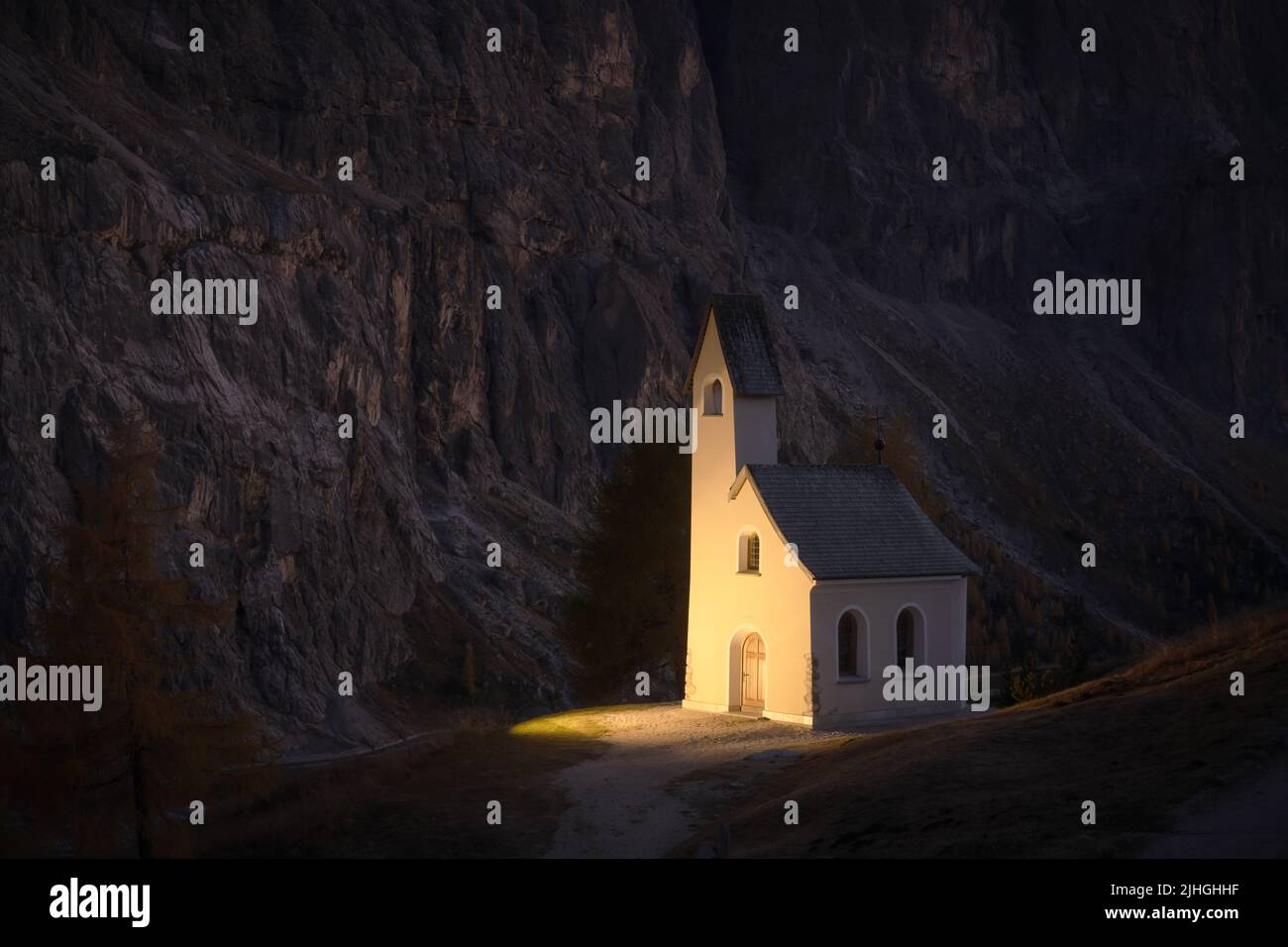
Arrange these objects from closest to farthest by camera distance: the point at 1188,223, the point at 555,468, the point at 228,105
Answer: the point at 228,105 → the point at 555,468 → the point at 1188,223

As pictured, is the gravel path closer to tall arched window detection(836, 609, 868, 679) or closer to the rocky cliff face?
tall arched window detection(836, 609, 868, 679)

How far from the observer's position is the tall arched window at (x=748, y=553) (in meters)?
46.9

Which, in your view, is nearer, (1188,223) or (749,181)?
(749,181)

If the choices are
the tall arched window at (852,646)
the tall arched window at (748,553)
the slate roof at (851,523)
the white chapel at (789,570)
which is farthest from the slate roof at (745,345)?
the tall arched window at (852,646)

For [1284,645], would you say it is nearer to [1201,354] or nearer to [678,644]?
[678,644]

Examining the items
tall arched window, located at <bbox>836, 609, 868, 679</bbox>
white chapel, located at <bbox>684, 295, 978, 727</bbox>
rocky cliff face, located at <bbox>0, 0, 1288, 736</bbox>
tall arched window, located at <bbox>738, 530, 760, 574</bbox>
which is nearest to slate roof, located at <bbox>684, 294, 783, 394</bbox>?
white chapel, located at <bbox>684, 295, 978, 727</bbox>

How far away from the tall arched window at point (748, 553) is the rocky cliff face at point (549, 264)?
82.0 ft

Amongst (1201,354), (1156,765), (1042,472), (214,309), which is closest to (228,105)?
(214,309)

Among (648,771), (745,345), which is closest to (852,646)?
(745,345)

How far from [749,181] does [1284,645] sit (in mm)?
101150

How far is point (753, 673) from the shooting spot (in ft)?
154

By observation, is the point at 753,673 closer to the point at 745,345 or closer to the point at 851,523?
the point at 851,523

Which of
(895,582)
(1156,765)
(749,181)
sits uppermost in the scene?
(749,181)

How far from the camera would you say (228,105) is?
84625 mm
